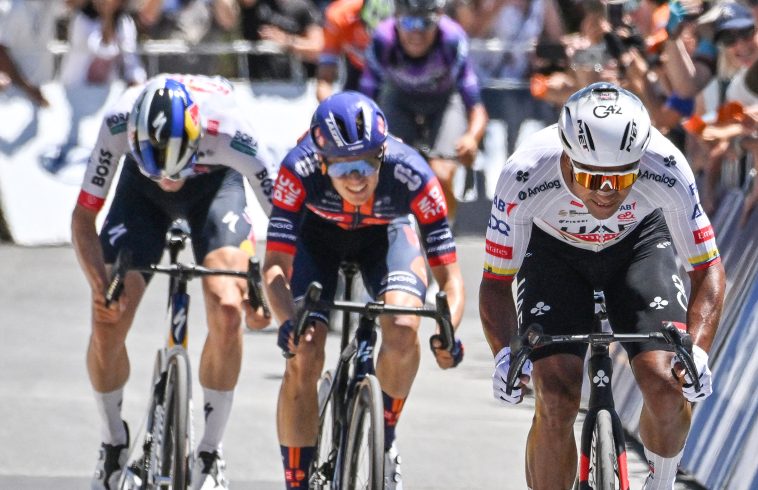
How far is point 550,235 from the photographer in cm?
572

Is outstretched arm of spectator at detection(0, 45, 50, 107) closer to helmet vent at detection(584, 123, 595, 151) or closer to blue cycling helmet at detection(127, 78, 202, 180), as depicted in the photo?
blue cycling helmet at detection(127, 78, 202, 180)

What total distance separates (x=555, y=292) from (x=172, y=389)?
146 centimetres

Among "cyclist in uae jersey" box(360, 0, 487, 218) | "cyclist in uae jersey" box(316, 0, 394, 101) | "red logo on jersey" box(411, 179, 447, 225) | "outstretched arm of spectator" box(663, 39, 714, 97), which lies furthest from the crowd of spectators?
"red logo on jersey" box(411, 179, 447, 225)

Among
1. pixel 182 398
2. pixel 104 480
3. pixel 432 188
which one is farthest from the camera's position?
pixel 104 480

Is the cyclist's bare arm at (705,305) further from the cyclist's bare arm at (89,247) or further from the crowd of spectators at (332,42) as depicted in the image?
the crowd of spectators at (332,42)

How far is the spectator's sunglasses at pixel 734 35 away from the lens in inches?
333

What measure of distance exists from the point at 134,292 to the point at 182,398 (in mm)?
895

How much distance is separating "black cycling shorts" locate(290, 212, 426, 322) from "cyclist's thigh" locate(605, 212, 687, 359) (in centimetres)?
86

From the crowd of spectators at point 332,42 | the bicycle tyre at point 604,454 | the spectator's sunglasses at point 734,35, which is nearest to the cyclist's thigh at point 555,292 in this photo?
the bicycle tyre at point 604,454

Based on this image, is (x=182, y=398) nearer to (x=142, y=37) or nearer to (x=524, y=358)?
(x=524, y=358)

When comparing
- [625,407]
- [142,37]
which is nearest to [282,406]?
[625,407]

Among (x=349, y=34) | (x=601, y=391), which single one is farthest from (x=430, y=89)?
(x=601, y=391)

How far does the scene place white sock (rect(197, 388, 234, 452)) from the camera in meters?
6.51

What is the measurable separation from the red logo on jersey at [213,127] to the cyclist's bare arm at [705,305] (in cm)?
218
